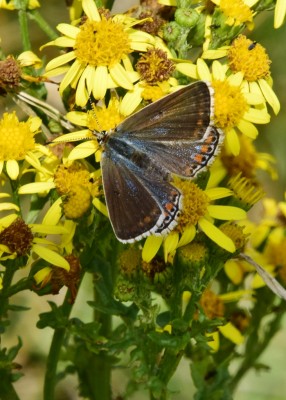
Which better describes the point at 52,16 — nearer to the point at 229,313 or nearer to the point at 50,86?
the point at 50,86

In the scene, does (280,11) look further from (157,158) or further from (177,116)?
(157,158)

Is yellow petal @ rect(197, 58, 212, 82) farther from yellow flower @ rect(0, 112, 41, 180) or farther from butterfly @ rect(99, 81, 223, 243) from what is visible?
yellow flower @ rect(0, 112, 41, 180)

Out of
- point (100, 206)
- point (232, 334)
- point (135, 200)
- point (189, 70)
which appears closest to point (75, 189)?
point (100, 206)

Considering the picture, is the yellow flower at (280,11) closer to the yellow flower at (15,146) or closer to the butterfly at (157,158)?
the butterfly at (157,158)

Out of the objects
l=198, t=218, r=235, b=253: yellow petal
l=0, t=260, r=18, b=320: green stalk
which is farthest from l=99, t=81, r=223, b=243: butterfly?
l=0, t=260, r=18, b=320: green stalk

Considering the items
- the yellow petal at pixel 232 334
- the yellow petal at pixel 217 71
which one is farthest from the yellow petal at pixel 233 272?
the yellow petal at pixel 217 71

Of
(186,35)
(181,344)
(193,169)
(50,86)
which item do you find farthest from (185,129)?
(50,86)
